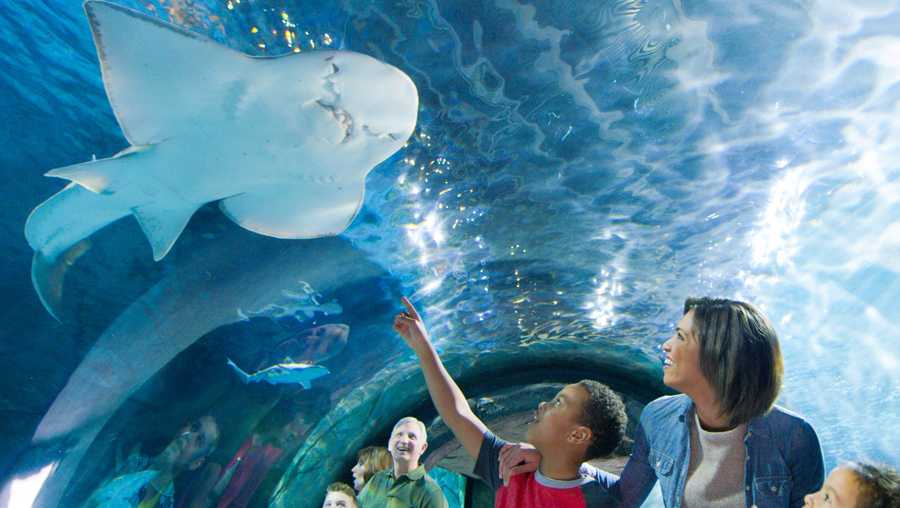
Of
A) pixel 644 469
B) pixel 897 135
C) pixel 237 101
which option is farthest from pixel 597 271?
pixel 237 101

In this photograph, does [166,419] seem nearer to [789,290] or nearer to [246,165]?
[246,165]

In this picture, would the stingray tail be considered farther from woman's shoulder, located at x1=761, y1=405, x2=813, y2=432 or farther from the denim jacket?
woman's shoulder, located at x1=761, y1=405, x2=813, y2=432

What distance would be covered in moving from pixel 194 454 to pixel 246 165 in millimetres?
3589

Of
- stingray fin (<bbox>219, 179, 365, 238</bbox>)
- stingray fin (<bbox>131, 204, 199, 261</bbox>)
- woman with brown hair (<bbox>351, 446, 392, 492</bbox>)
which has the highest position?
stingray fin (<bbox>219, 179, 365, 238</bbox>)

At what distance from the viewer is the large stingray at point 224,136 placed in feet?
7.64

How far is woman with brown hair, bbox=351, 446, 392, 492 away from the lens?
21.1 feet

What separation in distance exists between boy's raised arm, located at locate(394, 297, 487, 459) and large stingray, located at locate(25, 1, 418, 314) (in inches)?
39.0

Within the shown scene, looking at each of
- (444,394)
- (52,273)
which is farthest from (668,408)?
Result: (52,273)

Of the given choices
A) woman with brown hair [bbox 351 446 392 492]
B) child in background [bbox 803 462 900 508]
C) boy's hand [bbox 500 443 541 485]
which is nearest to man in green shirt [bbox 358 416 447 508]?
woman with brown hair [bbox 351 446 392 492]

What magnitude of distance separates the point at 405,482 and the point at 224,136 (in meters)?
3.53

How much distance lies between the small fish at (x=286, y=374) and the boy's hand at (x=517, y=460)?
374 centimetres

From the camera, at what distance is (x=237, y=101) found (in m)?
2.56

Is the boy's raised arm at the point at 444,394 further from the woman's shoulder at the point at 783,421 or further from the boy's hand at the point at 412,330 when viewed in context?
the woman's shoulder at the point at 783,421

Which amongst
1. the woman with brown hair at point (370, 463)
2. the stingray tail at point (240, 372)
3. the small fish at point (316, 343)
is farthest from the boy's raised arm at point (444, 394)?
the woman with brown hair at point (370, 463)
